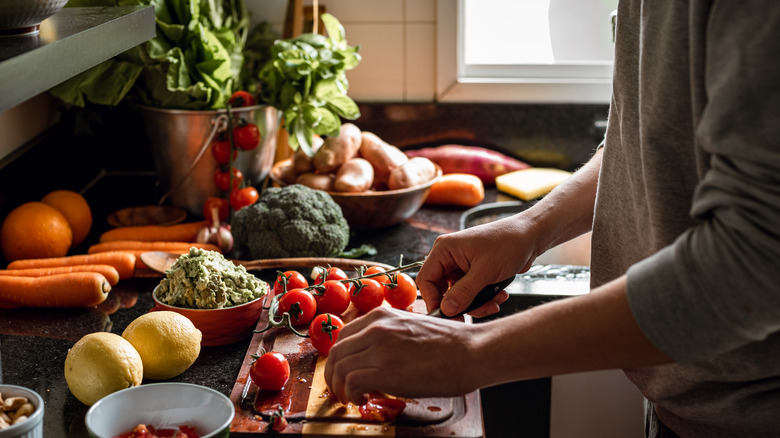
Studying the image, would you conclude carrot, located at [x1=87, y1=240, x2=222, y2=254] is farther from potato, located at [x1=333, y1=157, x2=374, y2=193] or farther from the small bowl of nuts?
the small bowl of nuts

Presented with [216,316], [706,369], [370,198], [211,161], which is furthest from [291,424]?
[211,161]

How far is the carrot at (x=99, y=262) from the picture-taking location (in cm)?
146

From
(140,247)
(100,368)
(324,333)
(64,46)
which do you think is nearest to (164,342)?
(100,368)

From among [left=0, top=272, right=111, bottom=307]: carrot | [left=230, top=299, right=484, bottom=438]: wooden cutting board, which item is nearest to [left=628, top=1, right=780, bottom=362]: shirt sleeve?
[left=230, top=299, right=484, bottom=438]: wooden cutting board

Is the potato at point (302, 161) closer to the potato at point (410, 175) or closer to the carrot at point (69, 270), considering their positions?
the potato at point (410, 175)

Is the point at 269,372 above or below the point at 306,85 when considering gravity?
below

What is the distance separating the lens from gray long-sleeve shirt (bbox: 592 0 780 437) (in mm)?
665

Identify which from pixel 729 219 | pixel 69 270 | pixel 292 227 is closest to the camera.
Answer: pixel 729 219

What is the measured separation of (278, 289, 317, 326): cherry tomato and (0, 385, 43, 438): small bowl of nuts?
417 mm

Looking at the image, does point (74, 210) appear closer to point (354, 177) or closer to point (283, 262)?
point (283, 262)

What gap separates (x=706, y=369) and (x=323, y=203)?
35.3 inches

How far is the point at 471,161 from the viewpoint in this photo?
6.73 ft

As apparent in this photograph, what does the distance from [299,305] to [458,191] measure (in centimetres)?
81

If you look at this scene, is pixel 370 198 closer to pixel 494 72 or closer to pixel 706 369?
pixel 494 72
